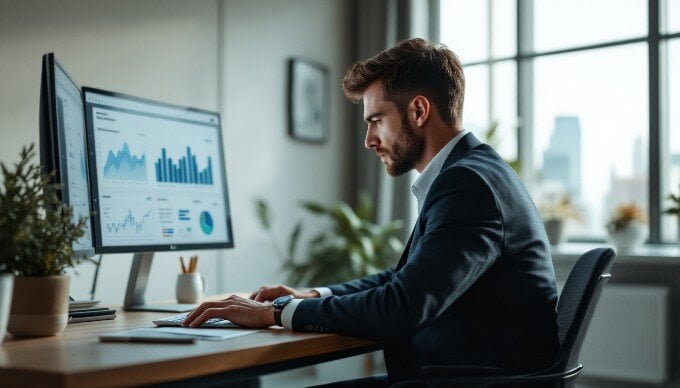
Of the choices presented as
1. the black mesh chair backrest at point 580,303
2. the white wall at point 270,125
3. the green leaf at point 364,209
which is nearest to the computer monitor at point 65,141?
the black mesh chair backrest at point 580,303

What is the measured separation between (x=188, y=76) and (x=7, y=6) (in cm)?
93

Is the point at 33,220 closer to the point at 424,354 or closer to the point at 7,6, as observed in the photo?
the point at 424,354

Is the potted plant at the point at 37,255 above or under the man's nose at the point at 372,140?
under

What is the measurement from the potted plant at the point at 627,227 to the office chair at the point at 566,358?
2.40 m

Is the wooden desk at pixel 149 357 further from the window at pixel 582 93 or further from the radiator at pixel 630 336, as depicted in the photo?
the window at pixel 582 93

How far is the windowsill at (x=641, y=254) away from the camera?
11.8 ft

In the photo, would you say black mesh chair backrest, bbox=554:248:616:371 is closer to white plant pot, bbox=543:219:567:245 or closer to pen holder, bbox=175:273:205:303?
→ pen holder, bbox=175:273:205:303

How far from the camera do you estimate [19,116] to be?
275 centimetres

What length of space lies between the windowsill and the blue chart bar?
2.13 m

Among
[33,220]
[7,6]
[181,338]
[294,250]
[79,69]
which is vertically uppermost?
[7,6]

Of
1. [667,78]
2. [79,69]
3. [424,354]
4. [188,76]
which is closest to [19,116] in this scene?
[79,69]

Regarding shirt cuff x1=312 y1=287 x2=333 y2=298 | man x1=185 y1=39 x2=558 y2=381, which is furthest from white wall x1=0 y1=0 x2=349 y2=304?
man x1=185 y1=39 x2=558 y2=381

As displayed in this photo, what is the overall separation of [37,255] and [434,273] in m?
0.72

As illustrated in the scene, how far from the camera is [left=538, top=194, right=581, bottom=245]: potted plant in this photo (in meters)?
4.05
